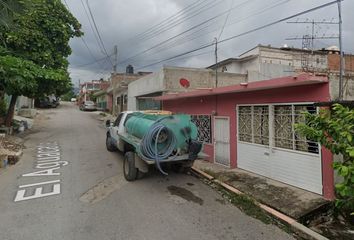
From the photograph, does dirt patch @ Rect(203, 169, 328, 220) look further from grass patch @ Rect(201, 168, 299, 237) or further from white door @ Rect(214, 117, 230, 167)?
white door @ Rect(214, 117, 230, 167)

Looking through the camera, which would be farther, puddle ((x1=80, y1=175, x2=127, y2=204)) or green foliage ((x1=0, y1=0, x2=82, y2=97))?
green foliage ((x1=0, y1=0, x2=82, y2=97))

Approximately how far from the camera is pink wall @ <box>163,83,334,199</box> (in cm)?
660

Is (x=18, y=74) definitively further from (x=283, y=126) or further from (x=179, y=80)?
(x=283, y=126)

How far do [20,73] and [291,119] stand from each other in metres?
12.1

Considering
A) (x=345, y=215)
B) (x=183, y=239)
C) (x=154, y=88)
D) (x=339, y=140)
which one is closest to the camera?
(x=339, y=140)

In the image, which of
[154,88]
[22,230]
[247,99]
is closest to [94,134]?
[154,88]

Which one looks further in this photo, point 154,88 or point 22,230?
point 154,88

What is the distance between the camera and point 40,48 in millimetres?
16297

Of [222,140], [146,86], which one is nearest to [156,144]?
[222,140]

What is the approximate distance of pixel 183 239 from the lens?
4828mm

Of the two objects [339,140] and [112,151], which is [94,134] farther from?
[339,140]

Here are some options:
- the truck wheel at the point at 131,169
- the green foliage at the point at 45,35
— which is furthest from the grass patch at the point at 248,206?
the green foliage at the point at 45,35

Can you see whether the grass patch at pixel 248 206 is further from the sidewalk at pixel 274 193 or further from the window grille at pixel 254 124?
the window grille at pixel 254 124

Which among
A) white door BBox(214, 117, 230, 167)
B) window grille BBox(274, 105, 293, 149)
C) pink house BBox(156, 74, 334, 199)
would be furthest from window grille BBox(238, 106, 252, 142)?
window grille BBox(274, 105, 293, 149)
